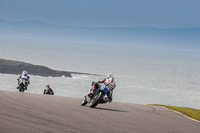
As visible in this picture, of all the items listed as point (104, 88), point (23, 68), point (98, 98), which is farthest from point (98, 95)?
point (23, 68)

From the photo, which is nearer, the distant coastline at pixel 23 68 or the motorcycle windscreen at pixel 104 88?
the motorcycle windscreen at pixel 104 88

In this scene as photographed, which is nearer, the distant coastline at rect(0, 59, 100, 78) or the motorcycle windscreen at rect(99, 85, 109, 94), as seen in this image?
the motorcycle windscreen at rect(99, 85, 109, 94)

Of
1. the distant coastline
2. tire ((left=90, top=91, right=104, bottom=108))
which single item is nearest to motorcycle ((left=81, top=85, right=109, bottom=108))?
tire ((left=90, top=91, right=104, bottom=108))

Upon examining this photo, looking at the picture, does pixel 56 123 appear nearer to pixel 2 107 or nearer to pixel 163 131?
pixel 2 107

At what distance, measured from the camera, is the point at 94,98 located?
15.4 m

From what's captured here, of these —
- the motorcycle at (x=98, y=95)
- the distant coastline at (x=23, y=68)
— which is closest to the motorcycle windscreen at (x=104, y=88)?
the motorcycle at (x=98, y=95)

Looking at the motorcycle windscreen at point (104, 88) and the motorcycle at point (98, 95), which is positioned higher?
the motorcycle windscreen at point (104, 88)

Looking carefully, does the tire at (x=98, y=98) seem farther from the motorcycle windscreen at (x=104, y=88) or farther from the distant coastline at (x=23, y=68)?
the distant coastline at (x=23, y=68)

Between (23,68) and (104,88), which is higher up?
(23,68)

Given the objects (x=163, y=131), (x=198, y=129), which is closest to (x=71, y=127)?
(x=163, y=131)

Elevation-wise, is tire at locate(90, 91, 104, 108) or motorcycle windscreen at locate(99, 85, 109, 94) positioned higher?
motorcycle windscreen at locate(99, 85, 109, 94)

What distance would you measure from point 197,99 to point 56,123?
73.2 meters

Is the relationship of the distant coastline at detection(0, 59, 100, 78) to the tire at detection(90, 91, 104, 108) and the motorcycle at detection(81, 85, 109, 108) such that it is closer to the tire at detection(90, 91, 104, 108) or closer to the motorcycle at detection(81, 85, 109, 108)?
the motorcycle at detection(81, 85, 109, 108)

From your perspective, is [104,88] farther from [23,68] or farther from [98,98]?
[23,68]
